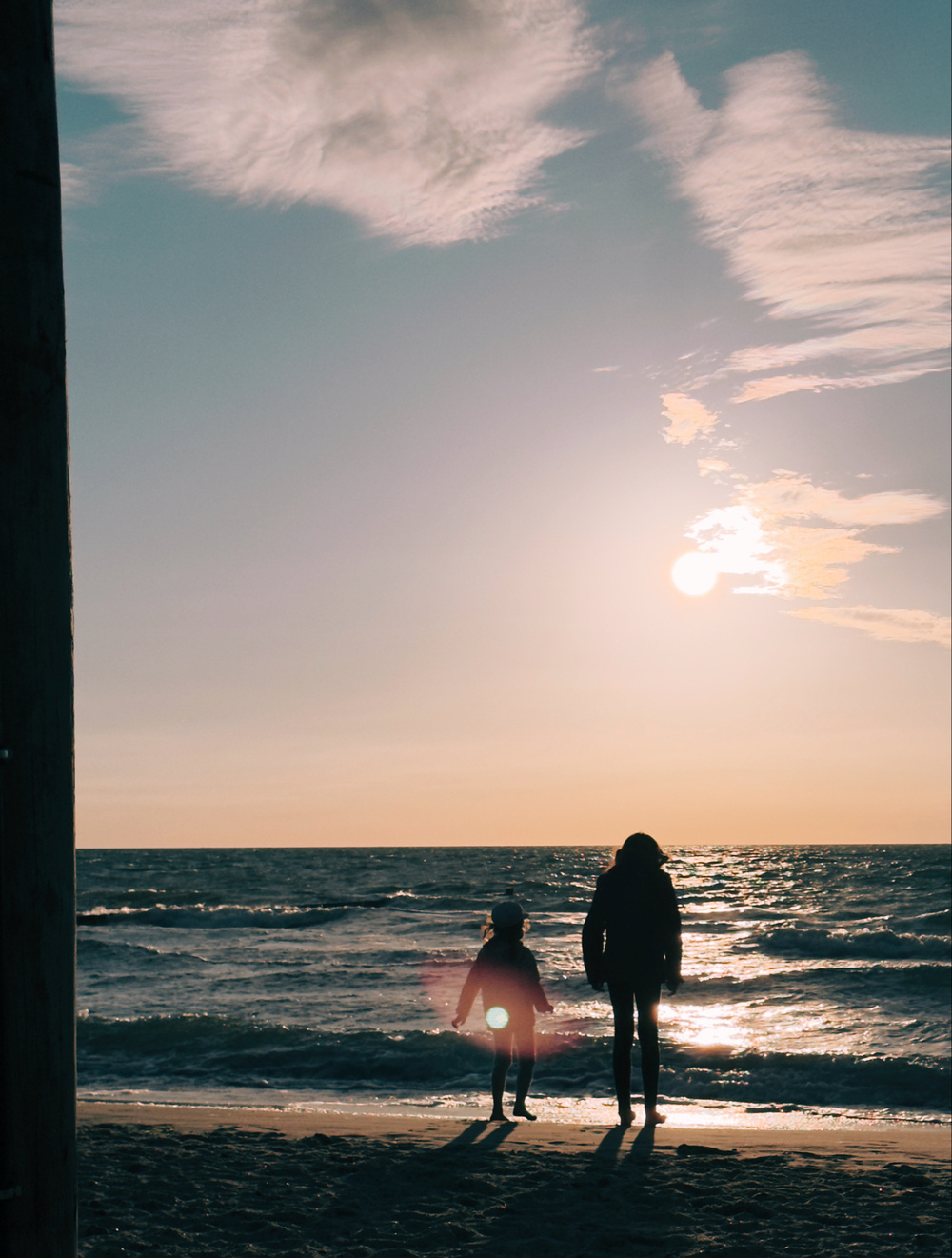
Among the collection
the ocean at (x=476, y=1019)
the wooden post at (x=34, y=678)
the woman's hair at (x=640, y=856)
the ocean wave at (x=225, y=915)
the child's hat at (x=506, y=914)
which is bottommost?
the ocean wave at (x=225, y=915)

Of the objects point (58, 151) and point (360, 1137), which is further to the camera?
point (360, 1137)

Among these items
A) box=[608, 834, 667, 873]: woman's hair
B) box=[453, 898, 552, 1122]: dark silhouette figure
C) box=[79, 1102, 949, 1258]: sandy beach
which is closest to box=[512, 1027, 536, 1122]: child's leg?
box=[453, 898, 552, 1122]: dark silhouette figure

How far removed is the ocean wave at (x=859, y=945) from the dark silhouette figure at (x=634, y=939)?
21.1 meters

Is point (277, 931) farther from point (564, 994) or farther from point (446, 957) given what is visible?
point (564, 994)

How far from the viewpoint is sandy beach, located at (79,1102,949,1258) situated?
521 centimetres

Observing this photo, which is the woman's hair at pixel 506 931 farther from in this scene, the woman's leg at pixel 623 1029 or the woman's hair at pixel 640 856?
the woman's hair at pixel 640 856

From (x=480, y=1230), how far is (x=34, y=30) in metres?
5.38

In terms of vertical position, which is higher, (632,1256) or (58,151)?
(58,151)

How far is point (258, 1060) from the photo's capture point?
12.9m

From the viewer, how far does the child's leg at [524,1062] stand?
841 centimetres

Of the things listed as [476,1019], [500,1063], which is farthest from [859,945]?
[500,1063]

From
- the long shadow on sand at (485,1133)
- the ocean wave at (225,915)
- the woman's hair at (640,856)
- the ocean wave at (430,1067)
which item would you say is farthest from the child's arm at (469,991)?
the ocean wave at (225,915)

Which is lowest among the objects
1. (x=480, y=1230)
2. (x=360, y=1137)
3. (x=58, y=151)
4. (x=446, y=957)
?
(x=446, y=957)

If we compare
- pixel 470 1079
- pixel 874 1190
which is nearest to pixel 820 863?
pixel 470 1079
